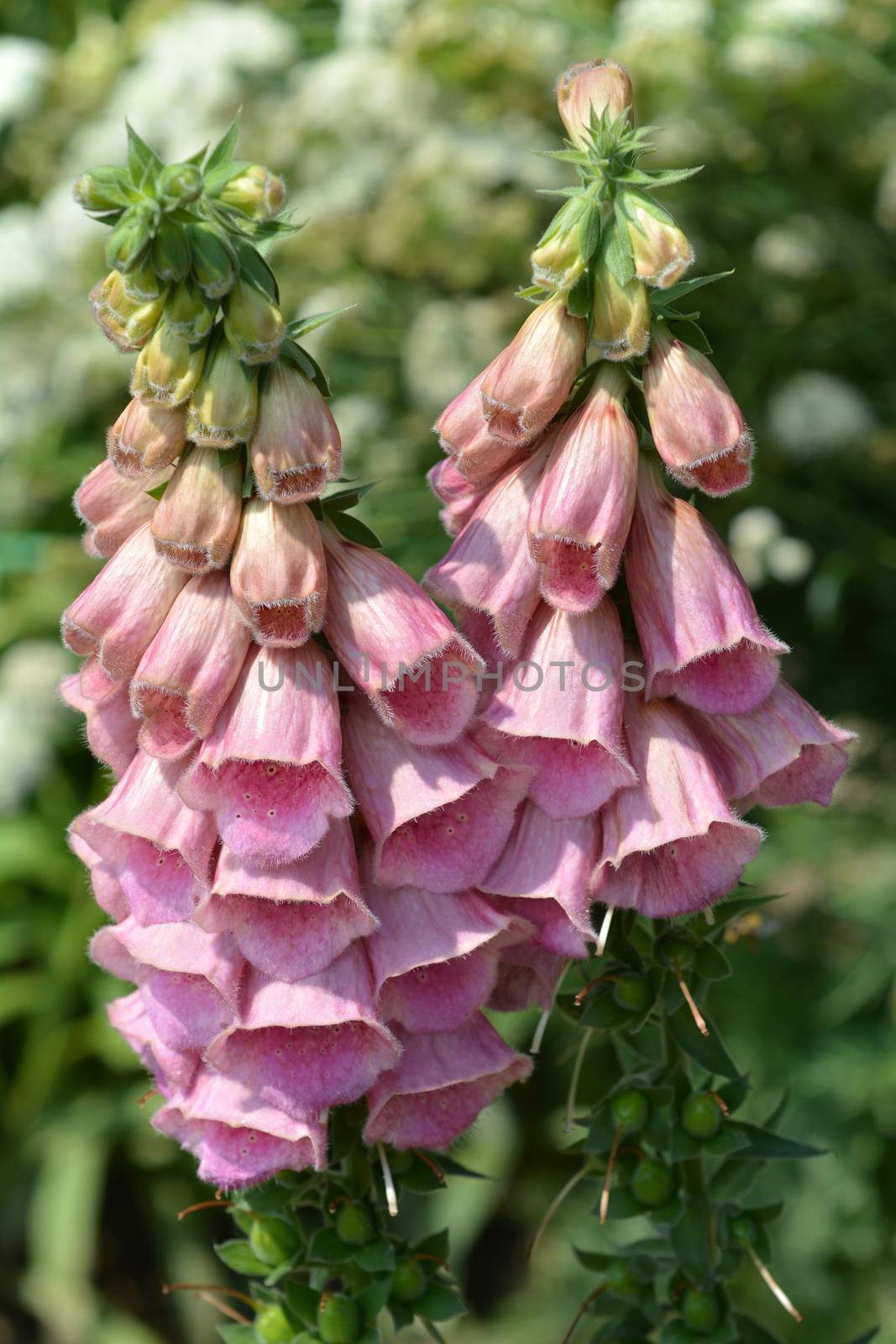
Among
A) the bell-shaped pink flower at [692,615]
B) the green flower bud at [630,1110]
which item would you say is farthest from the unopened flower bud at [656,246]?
the green flower bud at [630,1110]

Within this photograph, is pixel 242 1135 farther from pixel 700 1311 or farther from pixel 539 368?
pixel 539 368

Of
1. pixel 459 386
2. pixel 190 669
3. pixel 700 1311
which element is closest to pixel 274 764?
pixel 190 669

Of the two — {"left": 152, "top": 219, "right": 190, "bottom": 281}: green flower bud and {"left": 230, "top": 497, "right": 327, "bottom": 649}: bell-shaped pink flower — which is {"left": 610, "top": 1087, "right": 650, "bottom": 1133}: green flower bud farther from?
{"left": 152, "top": 219, "right": 190, "bottom": 281}: green flower bud

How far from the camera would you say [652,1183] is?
28.1 inches

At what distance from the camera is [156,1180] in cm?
220

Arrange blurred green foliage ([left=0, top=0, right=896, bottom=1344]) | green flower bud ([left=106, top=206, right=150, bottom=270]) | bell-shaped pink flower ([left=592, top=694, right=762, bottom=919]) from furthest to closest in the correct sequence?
blurred green foliage ([left=0, top=0, right=896, bottom=1344])
bell-shaped pink flower ([left=592, top=694, right=762, bottom=919])
green flower bud ([left=106, top=206, right=150, bottom=270])

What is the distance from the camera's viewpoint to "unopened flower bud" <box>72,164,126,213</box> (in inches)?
21.2

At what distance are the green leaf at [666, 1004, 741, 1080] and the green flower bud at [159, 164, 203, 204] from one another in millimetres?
461

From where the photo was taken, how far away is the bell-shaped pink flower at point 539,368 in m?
0.60

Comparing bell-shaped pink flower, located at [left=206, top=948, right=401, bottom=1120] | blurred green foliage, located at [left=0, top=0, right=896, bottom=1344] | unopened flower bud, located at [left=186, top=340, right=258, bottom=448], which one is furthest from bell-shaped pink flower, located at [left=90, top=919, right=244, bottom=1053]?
blurred green foliage, located at [left=0, top=0, right=896, bottom=1344]

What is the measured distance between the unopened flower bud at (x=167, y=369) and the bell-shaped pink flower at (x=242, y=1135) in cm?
32

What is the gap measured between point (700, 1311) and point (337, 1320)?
20cm

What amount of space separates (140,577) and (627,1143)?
411 millimetres

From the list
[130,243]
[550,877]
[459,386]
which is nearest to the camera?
[130,243]
